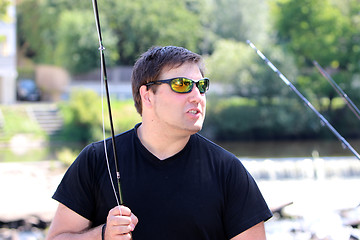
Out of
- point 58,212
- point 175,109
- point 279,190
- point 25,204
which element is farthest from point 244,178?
point 279,190

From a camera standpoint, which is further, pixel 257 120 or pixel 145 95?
pixel 257 120

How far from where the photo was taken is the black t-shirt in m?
2.12

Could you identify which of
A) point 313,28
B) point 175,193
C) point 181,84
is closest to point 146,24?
point 313,28

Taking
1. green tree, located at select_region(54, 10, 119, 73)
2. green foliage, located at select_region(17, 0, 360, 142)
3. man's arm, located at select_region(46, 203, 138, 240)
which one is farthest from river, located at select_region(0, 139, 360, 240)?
green tree, located at select_region(54, 10, 119, 73)

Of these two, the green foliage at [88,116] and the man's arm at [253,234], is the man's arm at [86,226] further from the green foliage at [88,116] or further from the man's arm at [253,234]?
the green foliage at [88,116]

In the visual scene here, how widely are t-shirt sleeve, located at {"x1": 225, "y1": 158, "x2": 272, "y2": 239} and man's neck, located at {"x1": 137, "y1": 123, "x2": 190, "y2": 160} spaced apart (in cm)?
23

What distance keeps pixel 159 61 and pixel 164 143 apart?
1.11 ft

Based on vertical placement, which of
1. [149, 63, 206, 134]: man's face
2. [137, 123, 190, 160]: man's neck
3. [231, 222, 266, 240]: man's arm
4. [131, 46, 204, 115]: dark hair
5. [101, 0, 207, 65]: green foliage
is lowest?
[231, 222, 266, 240]: man's arm

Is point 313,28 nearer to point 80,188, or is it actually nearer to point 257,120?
point 257,120

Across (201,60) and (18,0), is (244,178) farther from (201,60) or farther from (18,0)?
(18,0)

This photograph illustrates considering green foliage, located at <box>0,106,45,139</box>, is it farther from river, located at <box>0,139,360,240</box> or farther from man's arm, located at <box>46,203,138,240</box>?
man's arm, located at <box>46,203,138,240</box>

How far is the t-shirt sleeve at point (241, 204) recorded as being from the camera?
6.95 feet

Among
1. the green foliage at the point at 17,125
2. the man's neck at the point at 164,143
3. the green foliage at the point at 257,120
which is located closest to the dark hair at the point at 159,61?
the man's neck at the point at 164,143

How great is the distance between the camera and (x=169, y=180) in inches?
85.2
